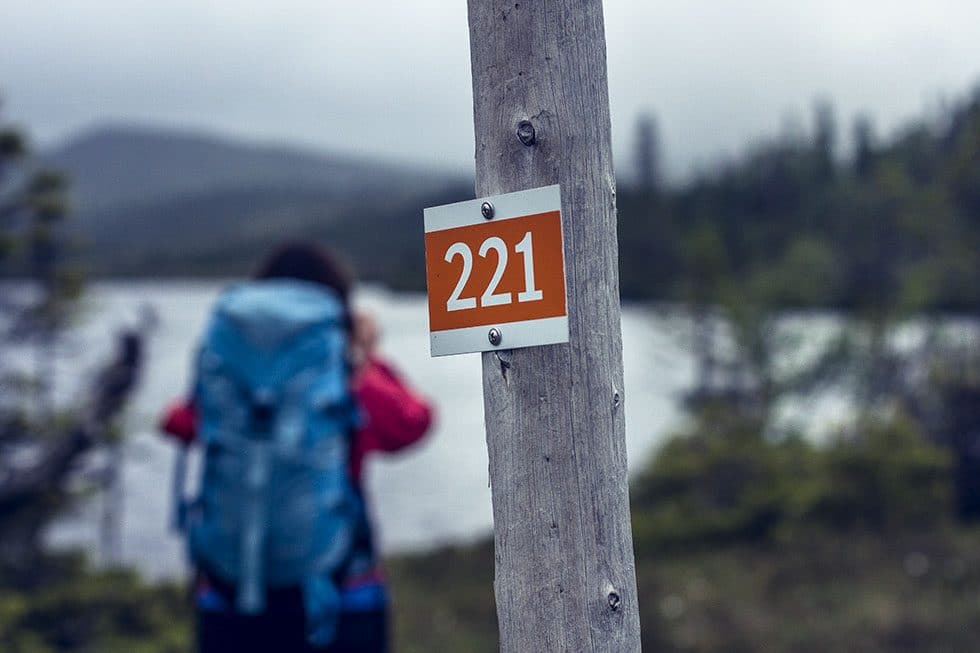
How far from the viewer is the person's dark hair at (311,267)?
386cm

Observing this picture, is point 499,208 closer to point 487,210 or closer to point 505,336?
point 487,210

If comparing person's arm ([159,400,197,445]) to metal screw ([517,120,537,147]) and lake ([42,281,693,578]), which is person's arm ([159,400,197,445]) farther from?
lake ([42,281,693,578])

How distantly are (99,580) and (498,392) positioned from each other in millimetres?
6187

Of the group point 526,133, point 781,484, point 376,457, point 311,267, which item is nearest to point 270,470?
point 311,267

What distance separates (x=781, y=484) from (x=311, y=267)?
7601 millimetres

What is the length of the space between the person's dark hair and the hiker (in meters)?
0.29

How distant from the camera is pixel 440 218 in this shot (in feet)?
5.79

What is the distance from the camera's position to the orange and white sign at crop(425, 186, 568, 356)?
165 centimetres

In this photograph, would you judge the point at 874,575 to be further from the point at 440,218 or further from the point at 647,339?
the point at 440,218

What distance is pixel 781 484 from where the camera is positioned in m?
10.4

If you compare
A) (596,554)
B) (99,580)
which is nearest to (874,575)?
(99,580)

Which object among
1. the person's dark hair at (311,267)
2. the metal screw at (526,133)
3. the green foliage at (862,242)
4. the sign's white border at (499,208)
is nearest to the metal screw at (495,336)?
the sign's white border at (499,208)

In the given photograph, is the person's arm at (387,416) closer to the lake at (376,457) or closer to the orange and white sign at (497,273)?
the orange and white sign at (497,273)

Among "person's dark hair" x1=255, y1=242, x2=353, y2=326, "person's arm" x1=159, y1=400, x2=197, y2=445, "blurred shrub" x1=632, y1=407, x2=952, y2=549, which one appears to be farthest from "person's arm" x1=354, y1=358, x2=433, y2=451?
"blurred shrub" x1=632, y1=407, x2=952, y2=549
